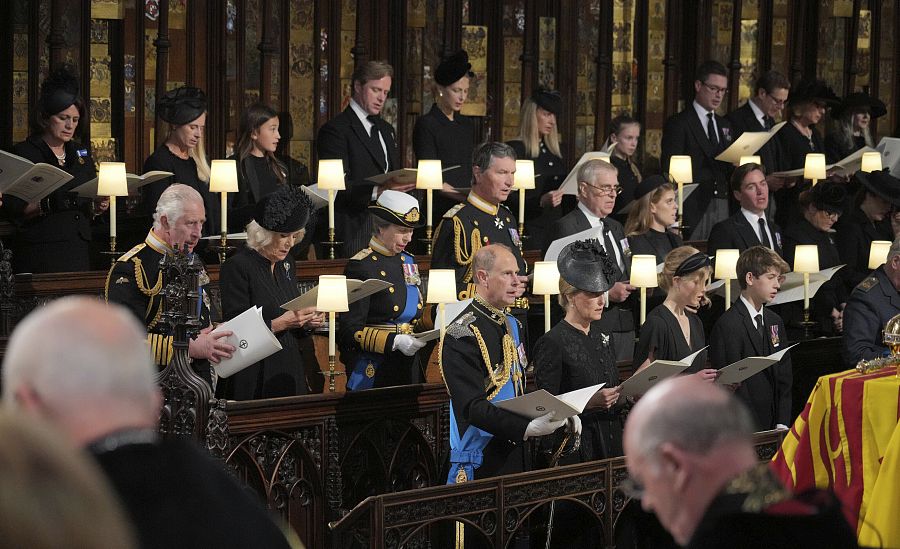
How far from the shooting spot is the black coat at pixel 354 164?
8078 mm

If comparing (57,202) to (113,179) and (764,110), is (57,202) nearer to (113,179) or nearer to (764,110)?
(113,179)

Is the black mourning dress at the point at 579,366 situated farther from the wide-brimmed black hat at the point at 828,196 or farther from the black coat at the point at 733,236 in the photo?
the wide-brimmed black hat at the point at 828,196

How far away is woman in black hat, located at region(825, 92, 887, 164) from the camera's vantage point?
10.5m

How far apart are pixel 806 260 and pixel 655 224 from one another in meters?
0.79

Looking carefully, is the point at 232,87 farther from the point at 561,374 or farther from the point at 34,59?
the point at 561,374

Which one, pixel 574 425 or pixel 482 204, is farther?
pixel 482 204

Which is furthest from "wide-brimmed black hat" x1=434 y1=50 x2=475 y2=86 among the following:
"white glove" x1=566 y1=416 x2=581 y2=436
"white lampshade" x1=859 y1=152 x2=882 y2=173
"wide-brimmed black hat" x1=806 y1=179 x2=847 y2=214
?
"white glove" x1=566 y1=416 x2=581 y2=436

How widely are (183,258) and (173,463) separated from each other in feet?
8.72

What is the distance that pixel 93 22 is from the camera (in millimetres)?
8969

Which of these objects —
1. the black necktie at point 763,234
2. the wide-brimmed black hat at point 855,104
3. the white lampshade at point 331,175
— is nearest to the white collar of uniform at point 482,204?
the white lampshade at point 331,175

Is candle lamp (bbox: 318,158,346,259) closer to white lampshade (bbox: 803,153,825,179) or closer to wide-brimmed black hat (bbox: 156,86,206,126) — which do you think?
wide-brimmed black hat (bbox: 156,86,206,126)

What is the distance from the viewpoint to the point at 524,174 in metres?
8.18

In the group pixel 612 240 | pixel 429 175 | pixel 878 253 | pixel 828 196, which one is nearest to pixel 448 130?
pixel 429 175

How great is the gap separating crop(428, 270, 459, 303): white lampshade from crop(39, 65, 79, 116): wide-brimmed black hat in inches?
86.1
